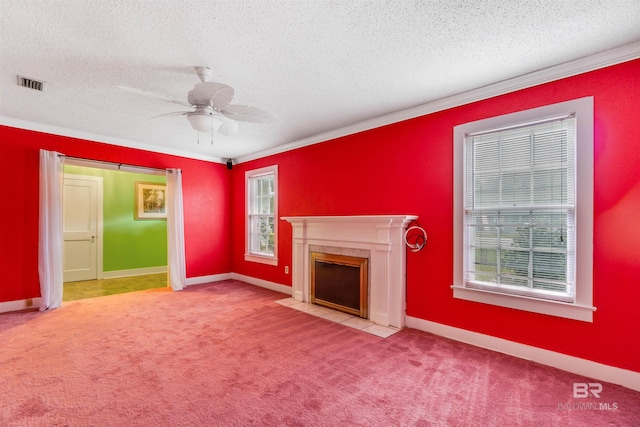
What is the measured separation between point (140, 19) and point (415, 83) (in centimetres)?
228

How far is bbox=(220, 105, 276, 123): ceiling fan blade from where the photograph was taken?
257cm

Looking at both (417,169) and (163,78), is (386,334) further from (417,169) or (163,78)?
(163,78)

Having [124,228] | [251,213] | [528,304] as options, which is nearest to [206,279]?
[251,213]

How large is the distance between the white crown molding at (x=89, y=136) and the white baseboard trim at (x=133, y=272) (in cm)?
311

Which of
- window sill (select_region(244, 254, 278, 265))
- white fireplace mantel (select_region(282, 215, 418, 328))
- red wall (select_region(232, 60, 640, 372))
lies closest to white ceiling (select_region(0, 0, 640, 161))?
red wall (select_region(232, 60, 640, 372))

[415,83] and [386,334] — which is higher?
[415,83]

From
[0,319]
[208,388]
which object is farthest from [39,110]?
[208,388]

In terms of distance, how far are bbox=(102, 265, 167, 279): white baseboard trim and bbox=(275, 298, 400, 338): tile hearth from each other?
4.17 metres

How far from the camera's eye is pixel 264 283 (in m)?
5.51

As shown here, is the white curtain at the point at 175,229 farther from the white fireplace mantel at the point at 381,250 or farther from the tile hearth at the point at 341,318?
the white fireplace mantel at the point at 381,250

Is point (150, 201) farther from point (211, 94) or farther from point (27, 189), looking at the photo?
A: point (211, 94)

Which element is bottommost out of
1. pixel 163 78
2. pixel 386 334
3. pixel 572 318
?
pixel 386 334

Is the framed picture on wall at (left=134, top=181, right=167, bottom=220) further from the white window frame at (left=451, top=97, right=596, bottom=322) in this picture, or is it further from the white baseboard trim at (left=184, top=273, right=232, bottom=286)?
the white window frame at (left=451, top=97, right=596, bottom=322)

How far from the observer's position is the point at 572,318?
2453mm
